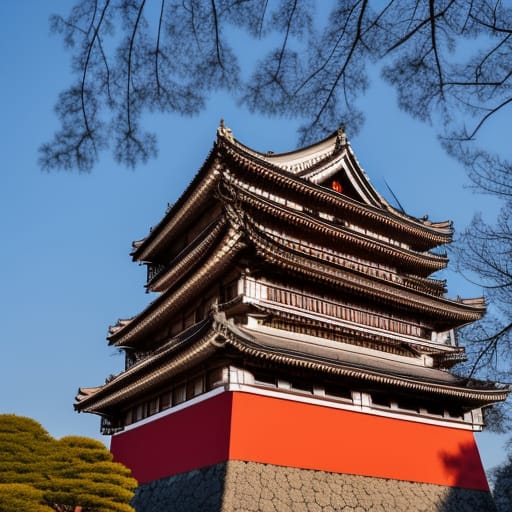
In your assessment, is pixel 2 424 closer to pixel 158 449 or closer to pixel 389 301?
pixel 158 449

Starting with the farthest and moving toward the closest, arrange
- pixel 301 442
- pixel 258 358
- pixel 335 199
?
pixel 335 199
pixel 301 442
pixel 258 358

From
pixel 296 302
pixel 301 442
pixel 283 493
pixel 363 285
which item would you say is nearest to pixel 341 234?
pixel 363 285

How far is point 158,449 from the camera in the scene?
643 inches

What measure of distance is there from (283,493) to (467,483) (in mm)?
7389

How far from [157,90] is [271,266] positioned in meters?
12.1

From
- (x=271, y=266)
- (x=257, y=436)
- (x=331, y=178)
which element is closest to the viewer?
(x=257, y=436)

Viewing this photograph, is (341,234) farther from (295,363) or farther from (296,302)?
(295,363)

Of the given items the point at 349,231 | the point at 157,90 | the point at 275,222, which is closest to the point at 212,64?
the point at 157,90

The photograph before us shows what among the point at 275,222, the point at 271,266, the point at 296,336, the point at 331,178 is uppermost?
the point at 331,178

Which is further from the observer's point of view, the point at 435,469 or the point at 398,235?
the point at 398,235

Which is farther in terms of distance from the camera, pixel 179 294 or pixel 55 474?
pixel 179 294

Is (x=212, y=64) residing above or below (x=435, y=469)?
above

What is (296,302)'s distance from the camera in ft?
53.2

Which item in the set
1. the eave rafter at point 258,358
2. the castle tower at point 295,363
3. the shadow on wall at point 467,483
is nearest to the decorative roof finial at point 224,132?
the castle tower at point 295,363
